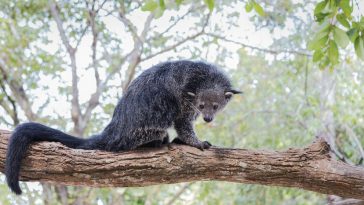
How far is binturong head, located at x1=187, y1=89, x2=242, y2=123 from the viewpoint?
360cm

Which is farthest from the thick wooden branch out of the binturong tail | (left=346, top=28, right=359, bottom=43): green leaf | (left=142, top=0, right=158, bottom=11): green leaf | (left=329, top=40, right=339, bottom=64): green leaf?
(left=142, top=0, right=158, bottom=11): green leaf

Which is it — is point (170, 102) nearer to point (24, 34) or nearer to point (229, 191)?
point (24, 34)

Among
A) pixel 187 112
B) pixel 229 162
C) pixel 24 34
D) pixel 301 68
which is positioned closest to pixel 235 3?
pixel 301 68

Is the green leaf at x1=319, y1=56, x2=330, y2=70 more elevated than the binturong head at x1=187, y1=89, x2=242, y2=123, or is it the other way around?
the green leaf at x1=319, y1=56, x2=330, y2=70

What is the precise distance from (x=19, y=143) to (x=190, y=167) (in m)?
1.01

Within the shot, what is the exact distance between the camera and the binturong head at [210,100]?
3.60 metres

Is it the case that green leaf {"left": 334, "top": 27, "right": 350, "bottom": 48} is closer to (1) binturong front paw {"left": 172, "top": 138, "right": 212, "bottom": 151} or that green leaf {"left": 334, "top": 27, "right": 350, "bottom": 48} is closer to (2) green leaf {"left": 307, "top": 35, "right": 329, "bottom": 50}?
(2) green leaf {"left": 307, "top": 35, "right": 329, "bottom": 50}

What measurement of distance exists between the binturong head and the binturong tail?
1073mm

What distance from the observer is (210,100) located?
3.70m

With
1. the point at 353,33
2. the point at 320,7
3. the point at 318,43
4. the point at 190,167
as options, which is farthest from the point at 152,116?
the point at 353,33

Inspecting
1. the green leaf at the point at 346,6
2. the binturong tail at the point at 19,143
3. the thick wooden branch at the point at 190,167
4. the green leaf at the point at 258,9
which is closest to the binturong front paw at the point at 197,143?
the thick wooden branch at the point at 190,167

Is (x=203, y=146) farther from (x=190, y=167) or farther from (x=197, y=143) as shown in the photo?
(x=190, y=167)

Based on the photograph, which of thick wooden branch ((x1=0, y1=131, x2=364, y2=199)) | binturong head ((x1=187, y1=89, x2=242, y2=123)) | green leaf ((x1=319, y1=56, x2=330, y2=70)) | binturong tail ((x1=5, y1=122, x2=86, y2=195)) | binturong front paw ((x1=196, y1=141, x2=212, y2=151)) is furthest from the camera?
binturong head ((x1=187, y1=89, x2=242, y2=123))

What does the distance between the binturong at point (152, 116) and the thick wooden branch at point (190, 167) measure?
0.36 feet
